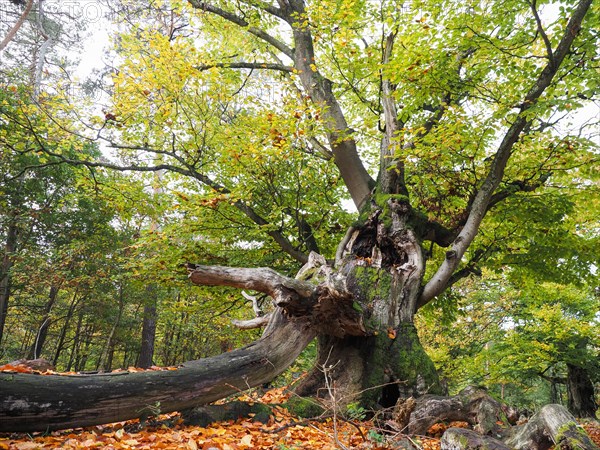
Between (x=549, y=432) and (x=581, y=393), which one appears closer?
(x=549, y=432)

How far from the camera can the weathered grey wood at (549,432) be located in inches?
86.8

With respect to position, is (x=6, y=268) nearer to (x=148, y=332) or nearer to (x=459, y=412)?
(x=148, y=332)

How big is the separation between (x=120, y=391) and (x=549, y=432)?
10.7 feet

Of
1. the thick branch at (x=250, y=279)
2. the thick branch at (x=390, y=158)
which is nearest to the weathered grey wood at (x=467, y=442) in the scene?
the thick branch at (x=250, y=279)

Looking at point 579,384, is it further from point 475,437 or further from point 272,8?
point 272,8

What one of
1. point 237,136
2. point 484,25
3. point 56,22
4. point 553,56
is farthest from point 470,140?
point 56,22

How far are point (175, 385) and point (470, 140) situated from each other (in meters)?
5.46

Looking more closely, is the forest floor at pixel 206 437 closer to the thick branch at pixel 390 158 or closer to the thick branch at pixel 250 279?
the thick branch at pixel 250 279

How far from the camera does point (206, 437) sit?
8.61ft

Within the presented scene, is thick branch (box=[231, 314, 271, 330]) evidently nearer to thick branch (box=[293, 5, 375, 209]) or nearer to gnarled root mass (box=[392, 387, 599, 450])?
gnarled root mass (box=[392, 387, 599, 450])

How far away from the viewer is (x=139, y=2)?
336 inches

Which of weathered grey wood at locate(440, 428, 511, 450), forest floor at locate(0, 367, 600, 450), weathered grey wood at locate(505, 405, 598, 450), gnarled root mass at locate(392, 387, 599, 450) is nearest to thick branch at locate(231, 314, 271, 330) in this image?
forest floor at locate(0, 367, 600, 450)

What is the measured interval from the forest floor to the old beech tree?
0.13 metres

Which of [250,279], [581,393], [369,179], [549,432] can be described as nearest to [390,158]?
[369,179]
